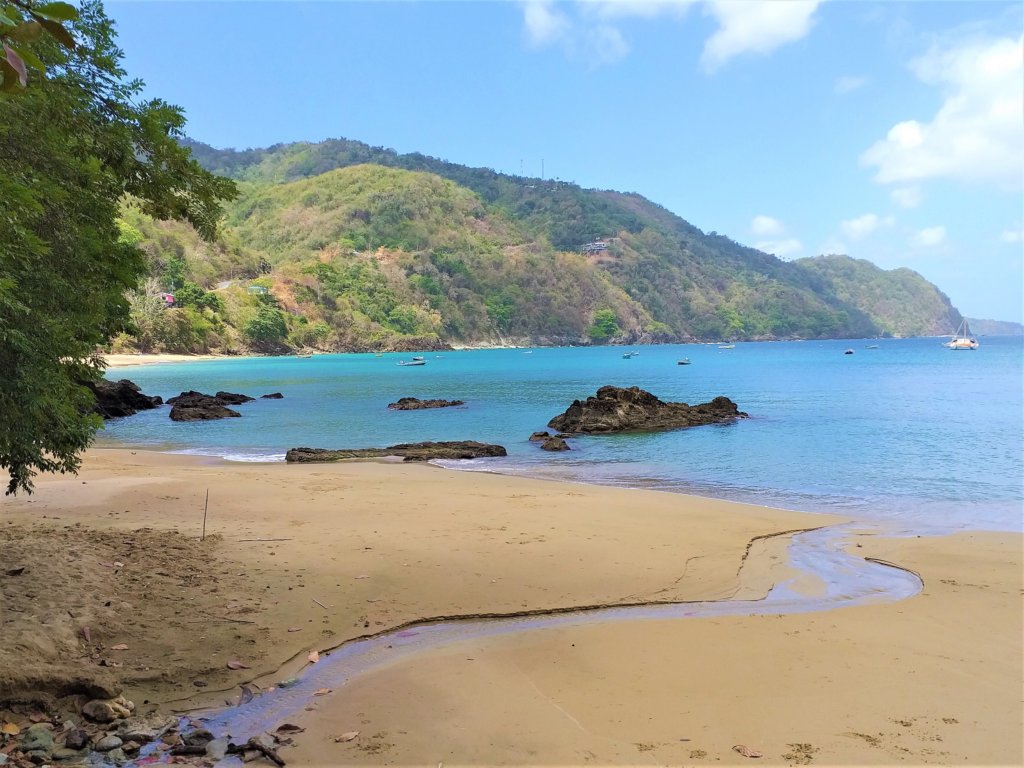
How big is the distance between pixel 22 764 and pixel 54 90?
4.86m

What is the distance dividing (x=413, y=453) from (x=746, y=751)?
17616 mm

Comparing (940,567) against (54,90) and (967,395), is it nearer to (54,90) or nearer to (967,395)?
(54,90)

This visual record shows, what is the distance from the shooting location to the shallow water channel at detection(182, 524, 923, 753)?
4.66 metres

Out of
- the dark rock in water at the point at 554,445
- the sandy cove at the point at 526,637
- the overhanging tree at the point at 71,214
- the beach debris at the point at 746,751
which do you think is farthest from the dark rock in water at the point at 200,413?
the beach debris at the point at 746,751

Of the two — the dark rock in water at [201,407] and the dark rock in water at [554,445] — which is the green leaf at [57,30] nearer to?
the dark rock in water at [554,445]

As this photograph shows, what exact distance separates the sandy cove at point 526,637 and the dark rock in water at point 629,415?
16.0 metres

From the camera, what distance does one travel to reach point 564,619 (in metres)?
6.70

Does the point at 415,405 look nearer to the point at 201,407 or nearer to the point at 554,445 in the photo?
the point at 201,407

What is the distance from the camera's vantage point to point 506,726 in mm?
4492

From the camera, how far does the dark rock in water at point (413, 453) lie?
2034cm

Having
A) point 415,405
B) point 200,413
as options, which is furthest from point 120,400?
point 415,405

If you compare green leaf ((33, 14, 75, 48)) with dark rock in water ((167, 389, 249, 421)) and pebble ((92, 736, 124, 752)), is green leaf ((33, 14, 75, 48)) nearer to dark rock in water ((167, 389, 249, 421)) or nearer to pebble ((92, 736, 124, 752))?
pebble ((92, 736, 124, 752))

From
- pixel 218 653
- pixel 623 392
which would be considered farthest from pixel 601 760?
pixel 623 392

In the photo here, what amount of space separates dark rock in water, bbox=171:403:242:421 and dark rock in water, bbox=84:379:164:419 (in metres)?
3.30
